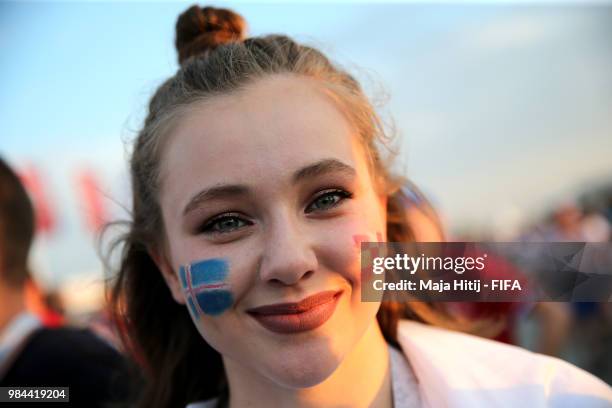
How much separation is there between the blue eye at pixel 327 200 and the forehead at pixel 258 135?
0.09m

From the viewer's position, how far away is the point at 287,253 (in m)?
1.27

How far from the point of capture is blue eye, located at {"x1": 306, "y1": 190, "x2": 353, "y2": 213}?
55.1 inches

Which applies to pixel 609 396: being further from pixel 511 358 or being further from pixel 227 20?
pixel 227 20

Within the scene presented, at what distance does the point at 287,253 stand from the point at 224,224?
9.6 inches

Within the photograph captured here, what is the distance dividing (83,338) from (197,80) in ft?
5.31

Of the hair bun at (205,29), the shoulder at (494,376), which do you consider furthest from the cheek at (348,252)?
the hair bun at (205,29)

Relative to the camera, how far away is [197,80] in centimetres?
158

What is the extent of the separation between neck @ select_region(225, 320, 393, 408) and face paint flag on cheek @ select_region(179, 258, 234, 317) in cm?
26

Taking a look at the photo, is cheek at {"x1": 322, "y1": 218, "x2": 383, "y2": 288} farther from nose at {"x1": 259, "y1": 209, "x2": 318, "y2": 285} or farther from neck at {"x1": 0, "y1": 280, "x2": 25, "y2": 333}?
neck at {"x1": 0, "y1": 280, "x2": 25, "y2": 333}

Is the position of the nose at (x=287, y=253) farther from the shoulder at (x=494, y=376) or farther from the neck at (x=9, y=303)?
the neck at (x=9, y=303)

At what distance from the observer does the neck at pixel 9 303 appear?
2631 millimetres

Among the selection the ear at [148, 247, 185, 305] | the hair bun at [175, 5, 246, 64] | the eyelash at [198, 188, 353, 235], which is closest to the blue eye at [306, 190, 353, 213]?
the eyelash at [198, 188, 353, 235]

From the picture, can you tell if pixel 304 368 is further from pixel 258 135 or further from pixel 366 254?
pixel 258 135

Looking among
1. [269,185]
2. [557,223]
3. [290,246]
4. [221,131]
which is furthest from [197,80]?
[557,223]
